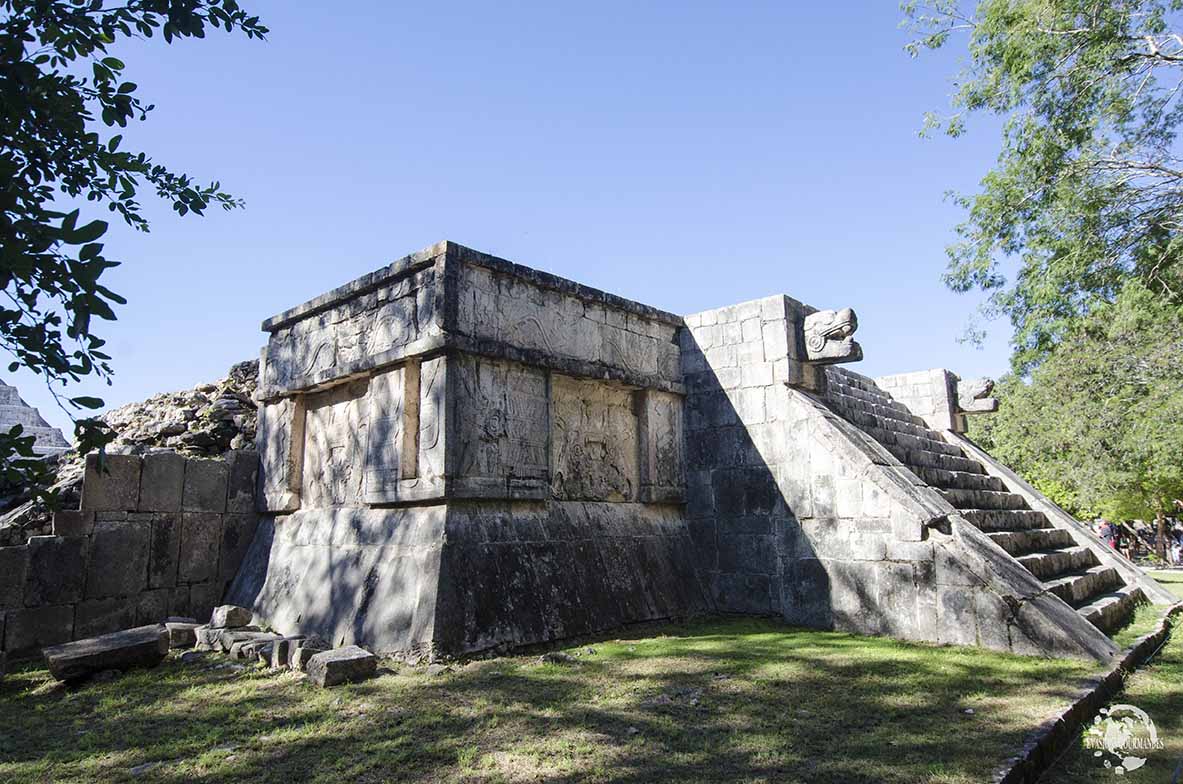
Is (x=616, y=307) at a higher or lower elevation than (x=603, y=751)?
higher

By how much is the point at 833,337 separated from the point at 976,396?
13.6ft

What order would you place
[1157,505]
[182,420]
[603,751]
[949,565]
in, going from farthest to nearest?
1. [1157,505]
2. [182,420]
3. [949,565]
4. [603,751]

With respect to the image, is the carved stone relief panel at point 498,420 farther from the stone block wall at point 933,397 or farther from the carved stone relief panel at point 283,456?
the stone block wall at point 933,397

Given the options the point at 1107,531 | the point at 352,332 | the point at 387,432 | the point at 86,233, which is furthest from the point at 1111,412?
the point at 86,233

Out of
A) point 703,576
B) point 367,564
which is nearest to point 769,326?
point 703,576

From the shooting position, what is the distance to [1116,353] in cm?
1571

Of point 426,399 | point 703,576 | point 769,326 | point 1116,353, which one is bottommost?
point 703,576

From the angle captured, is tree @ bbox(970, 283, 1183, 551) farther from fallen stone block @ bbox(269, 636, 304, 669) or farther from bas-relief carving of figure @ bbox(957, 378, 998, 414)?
fallen stone block @ bbox(269, 636, 304, 669)

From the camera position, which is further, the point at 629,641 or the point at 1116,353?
the point at 1116,353

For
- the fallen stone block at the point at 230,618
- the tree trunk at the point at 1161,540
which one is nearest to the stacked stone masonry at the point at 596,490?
the fallen stone block at the point at 230,618

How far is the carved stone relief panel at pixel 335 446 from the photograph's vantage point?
22.8ft

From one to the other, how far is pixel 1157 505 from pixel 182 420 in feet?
85.8

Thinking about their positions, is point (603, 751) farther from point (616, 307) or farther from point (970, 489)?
point (970, 489)

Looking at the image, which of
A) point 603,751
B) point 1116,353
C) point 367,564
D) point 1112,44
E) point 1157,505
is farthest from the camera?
point 1157,505
